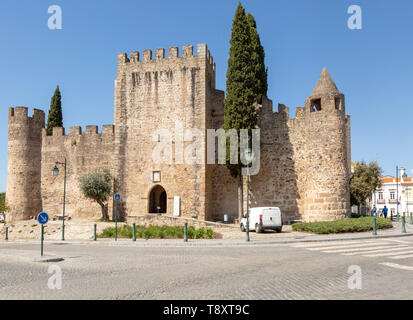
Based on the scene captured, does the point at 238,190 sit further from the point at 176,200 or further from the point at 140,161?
the point at 140,161

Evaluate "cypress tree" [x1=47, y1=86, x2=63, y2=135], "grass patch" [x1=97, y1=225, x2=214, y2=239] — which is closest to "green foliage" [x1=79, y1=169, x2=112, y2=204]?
"grass patch" [x1=97, y1=225, x2=214, y2=239]

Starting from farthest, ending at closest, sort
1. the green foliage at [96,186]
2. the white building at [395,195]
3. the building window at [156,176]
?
the white building at [395,195] < the green foliage at [96,186] < the building window at [156,176]

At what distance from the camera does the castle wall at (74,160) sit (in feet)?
106

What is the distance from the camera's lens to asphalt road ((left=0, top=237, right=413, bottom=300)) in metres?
7.36

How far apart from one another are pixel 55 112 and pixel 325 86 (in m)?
28.2

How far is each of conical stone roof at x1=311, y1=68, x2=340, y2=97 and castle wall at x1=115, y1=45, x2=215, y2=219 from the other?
8014 mm

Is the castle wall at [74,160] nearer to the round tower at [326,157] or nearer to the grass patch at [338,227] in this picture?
the round tower at [326,157]

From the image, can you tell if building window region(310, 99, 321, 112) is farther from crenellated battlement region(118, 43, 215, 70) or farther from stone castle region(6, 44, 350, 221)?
crenellated battlement region(118, 43, 215, 70)

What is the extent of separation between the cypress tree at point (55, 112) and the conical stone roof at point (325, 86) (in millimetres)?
27167

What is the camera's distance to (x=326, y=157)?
25.9 m

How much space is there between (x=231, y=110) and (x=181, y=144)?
4.86m

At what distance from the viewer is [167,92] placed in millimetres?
28922

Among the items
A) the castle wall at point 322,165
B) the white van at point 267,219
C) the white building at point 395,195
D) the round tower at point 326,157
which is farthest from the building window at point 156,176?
the white building at point 395,195
